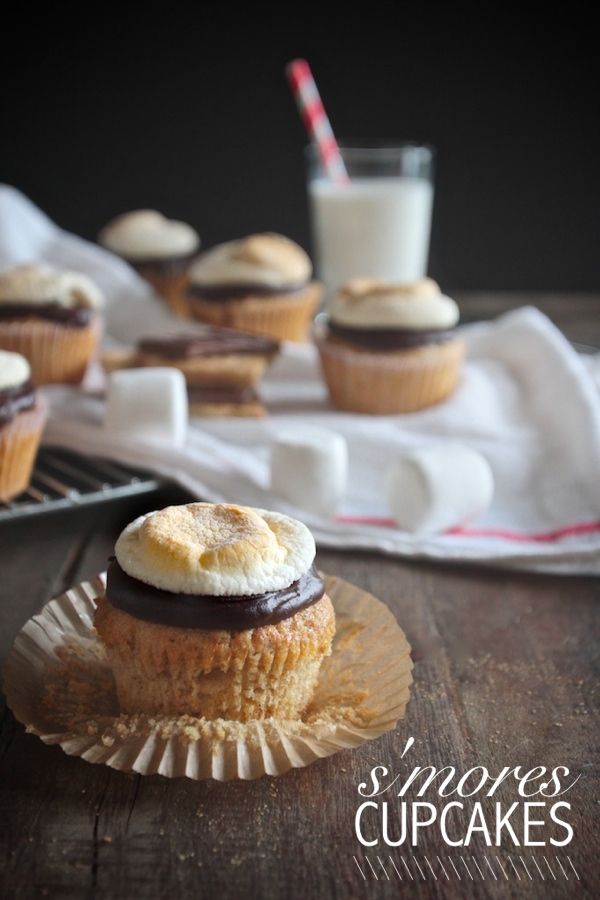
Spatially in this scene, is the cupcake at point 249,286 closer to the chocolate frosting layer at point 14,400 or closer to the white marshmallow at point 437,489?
the chocolate frosting layer at point 14,400

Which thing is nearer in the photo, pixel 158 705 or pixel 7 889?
pixel 7 889

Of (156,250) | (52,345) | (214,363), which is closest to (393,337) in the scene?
(214,363)

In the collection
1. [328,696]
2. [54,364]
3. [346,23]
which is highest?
[346,23]

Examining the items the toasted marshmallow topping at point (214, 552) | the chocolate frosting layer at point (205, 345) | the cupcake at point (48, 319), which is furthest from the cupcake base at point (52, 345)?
the toasted marshmallow topping at point (214, 552)

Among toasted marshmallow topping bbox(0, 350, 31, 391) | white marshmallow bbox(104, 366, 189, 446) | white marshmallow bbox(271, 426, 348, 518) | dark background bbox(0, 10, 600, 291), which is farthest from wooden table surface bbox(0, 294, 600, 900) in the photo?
dark background bbox(0, 10, 600, 291)

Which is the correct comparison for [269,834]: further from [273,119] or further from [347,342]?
[273,119]

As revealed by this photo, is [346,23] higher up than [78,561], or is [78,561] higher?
[346,23]

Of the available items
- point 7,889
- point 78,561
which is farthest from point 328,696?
point 78,561

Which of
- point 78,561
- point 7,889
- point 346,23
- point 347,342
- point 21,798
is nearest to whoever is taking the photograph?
point 7,889

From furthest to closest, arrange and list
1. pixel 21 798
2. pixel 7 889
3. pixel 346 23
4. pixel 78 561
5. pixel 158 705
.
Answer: pixel 346 23 → pixel 78 561 → pixel 158 705 → pixel 21 798 → pixel 7 889
